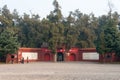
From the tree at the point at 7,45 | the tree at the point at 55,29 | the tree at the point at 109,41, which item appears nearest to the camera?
the tree at the point at 7,45

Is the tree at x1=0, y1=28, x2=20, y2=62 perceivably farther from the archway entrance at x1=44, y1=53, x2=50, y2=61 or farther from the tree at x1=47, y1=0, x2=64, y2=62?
the archway entrance at x1=44, y1=53, x2=50, y2=61

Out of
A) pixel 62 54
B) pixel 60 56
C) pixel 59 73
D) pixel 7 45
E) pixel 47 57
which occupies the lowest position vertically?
pixel 59 73

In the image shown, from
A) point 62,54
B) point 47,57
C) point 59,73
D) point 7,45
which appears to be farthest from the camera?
point 62,54

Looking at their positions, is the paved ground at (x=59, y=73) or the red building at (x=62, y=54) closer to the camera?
the paved ground at (x=59, y=73)

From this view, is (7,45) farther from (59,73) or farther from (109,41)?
(59,73)

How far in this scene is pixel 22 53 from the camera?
67.1 m

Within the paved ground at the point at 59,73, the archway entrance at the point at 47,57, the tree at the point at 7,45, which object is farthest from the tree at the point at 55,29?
the paved ground at the point at 59,73

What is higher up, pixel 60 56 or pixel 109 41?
pixel 109 41

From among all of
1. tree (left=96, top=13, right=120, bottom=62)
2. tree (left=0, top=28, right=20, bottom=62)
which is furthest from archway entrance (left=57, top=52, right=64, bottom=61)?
tree (left=0, top=28, right=20, bottom=62)

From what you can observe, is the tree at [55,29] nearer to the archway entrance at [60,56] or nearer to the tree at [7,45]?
the archway entrance at [60,56]

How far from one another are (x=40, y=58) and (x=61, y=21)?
10.1m

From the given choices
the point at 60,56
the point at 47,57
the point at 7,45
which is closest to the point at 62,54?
the point at 60,56

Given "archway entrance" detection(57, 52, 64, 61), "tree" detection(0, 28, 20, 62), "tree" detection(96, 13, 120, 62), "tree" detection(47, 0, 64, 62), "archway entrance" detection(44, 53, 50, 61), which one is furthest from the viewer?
"archway entrance" detection(57, 52, 64, 61)

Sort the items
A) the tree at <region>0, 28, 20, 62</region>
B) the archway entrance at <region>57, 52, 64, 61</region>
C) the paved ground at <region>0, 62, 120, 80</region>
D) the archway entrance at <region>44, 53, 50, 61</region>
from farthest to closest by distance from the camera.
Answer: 1. the archway entrance at <region>57, 52, 64, 61</region>
2. the archway entrance at <region>44, 53, 50, 61</region>
3. the tree at <region>0, 28, 20, 62</region>
4. the paved ground at <region>0, 62, 120, 80</region>
